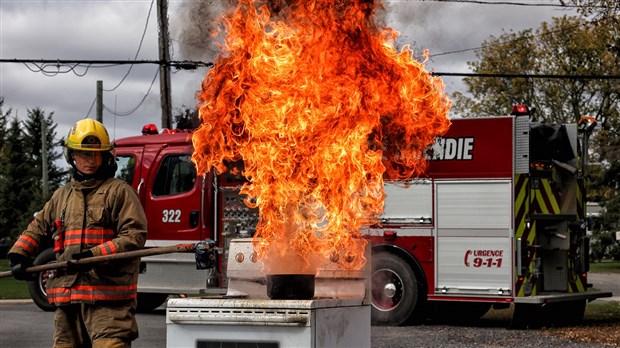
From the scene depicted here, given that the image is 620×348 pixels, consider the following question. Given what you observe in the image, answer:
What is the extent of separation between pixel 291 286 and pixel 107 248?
1.16 m

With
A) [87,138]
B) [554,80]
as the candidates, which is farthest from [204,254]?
[554,80]

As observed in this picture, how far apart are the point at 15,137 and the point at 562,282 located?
53.9 meters

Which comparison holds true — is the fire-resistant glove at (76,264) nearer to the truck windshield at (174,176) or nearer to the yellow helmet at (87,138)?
the yellow helmet at (87,138)

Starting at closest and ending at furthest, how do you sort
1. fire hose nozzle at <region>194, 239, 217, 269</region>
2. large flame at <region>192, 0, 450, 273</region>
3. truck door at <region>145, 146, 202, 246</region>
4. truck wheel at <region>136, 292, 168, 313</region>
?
fire hose nozzle at <region>194, 239, 217, 269</region>
large flame at <region>192, 0, 450, 273</region>
truck door at <region>145, 146, 202, 246</region>
truck wheel at <region>136, 292, 168, 313</region>

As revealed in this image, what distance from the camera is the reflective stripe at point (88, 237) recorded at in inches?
255

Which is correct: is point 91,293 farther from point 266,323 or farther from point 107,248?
point 266,323

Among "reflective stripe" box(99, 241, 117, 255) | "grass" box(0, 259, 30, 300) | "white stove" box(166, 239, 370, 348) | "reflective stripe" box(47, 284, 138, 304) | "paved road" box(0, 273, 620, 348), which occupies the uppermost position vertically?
"reflective stripe" box(99, 241, 117, 255)

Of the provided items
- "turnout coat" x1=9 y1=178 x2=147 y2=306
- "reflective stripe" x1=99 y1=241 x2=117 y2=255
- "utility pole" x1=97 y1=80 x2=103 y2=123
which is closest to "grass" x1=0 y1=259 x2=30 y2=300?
"utility pole" x1=97 y1=80 x2=103 y2=123

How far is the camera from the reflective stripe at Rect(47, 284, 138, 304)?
20.7ft

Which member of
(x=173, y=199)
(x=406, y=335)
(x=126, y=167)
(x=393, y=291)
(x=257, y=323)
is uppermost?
(x=126, y=167)

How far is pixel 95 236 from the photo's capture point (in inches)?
255

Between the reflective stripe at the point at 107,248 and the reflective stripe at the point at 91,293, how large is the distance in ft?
0.66

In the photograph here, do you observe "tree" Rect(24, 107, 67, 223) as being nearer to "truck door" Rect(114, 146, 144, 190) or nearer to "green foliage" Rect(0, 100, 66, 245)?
"green foliage" Rect(0, 100, 66, 245)

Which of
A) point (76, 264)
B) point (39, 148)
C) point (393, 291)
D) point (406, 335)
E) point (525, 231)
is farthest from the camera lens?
point (39, 148)
